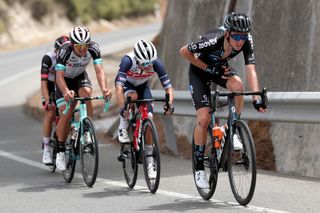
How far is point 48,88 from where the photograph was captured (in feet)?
39.3

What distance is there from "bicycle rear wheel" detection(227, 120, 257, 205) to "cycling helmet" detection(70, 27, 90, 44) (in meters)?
2.76

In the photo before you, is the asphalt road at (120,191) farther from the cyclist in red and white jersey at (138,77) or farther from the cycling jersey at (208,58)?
the cycling jersey at (208,58)

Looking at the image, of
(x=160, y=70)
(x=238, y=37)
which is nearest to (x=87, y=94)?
(x=160, y=70)

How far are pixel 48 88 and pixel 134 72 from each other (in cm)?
218

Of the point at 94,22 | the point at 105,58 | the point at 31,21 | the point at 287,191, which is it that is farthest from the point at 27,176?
the point at 94,22

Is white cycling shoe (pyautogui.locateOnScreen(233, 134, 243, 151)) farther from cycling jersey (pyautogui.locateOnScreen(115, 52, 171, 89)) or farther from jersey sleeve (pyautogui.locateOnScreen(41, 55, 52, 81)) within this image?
jersey sleeve (pyautogui.locateOnScreen(41, 55, 52, 81))

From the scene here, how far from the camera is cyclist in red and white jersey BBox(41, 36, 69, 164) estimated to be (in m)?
11.5

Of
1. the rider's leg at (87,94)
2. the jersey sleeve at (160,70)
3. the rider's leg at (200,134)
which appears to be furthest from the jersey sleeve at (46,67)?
the rider's leg at (200,134)

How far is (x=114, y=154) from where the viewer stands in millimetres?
13328

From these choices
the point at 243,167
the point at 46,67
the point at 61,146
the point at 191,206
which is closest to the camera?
the point at 243,167

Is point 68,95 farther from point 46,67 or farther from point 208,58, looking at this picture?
point 208,58

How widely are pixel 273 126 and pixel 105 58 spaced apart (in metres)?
18.5

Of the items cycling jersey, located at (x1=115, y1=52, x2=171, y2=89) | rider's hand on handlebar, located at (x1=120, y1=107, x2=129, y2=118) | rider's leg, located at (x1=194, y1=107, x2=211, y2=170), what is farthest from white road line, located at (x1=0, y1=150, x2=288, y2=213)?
cycling jersey, located at (x1=115, y1=52, x2=171, y2=89)

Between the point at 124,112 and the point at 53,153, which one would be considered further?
the point at 53,153
